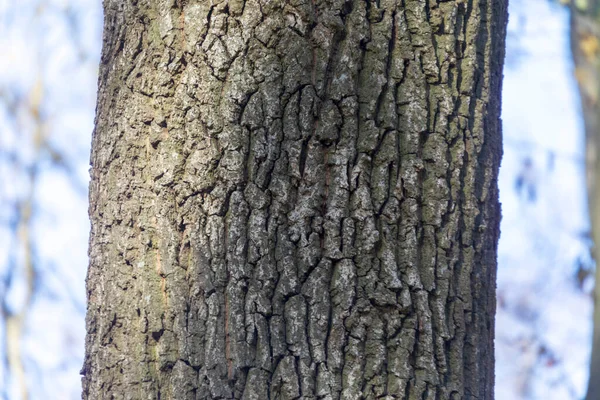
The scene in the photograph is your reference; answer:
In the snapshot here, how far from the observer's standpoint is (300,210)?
1358 millimetres

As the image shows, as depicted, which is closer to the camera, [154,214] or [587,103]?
[154,214]

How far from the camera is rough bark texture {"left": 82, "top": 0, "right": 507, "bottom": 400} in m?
1.32

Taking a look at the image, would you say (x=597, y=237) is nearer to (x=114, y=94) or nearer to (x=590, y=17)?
(x=590, y=17)

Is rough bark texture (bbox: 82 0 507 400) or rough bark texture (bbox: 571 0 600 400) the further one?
rough bark texture (bbox: 571 0 600 400)

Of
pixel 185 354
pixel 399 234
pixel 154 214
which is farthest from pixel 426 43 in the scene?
pixel 185 354

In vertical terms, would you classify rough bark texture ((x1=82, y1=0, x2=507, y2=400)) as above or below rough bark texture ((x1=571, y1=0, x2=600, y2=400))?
below

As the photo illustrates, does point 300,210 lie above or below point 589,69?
below

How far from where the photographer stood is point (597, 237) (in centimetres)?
549

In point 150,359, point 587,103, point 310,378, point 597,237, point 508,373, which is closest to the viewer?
point 310,378

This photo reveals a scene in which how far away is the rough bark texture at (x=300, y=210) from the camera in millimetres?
1320

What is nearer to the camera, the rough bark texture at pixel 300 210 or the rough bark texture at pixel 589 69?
the rough bark texture at pixel 300 210

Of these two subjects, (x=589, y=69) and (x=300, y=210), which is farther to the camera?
(x=589, y=69)

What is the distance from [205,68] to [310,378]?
2.37 feet

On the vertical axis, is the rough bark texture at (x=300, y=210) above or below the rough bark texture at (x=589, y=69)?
below
